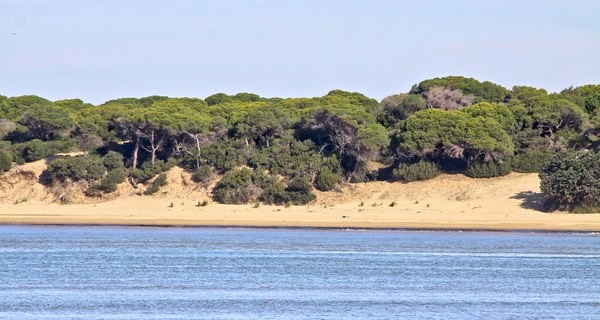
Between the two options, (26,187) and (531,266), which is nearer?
(531,266)

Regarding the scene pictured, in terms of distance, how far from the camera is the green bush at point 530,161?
175 ft

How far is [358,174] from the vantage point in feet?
181

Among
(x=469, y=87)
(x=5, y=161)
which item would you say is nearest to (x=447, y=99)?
(x=469, y=87)

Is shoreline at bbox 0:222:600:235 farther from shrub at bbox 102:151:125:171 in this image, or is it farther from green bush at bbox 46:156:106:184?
shrub at bbox 102:151:125:171

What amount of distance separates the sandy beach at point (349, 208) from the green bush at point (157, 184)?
0.28 m

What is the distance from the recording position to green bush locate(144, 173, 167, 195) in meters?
54.7

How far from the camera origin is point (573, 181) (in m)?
45.7

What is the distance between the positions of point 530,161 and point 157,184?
18071mm

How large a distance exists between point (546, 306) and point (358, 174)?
102 ft

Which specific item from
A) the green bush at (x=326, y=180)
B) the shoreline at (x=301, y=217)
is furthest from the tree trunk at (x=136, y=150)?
the green bush at (x=326, y=180)

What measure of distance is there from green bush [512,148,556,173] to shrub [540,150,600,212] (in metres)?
5.79

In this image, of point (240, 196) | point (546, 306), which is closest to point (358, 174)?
point (240, 196)

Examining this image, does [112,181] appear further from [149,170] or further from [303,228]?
[303,228]

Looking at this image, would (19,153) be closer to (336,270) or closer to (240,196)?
(240,196)
